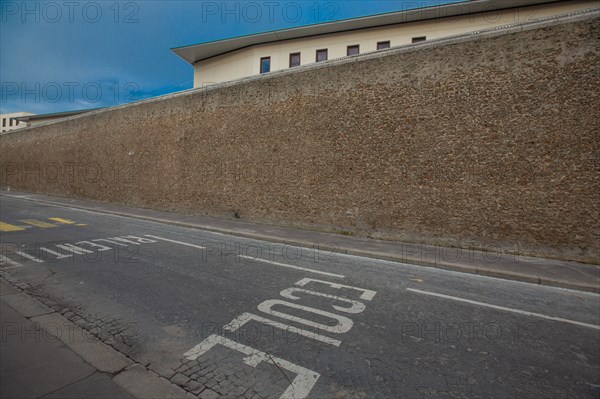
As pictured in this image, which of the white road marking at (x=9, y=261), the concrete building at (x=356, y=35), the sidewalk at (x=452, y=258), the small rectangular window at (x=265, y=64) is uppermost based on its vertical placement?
the concrete building at (x=356, y=35)

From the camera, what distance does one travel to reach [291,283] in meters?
5.56

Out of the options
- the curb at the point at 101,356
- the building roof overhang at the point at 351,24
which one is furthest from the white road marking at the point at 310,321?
the building roof overhang at the point at 351,24

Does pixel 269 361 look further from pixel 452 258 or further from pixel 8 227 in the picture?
pixel 8 227

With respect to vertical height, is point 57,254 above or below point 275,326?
above

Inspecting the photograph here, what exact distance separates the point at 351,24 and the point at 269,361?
23383 mm

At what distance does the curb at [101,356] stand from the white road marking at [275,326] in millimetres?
1112

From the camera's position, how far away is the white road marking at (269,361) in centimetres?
266

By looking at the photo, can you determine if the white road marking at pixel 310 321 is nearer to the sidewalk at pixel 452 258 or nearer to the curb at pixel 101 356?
the curb at pixel 101 356

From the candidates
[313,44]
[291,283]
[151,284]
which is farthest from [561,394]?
[313,44]

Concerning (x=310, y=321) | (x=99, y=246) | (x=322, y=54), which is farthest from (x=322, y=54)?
(x=310, y=321)

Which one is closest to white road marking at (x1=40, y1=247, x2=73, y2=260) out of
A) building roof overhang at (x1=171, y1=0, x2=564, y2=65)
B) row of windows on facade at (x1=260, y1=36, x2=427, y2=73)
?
row of windows on facade at (x1=260, y1=36, x2=427, y2=73)

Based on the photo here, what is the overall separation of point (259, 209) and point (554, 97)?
11220 millimetres

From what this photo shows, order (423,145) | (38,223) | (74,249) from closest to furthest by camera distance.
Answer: (74,249) < (423,145) < (38,223)

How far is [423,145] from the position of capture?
382 inches
